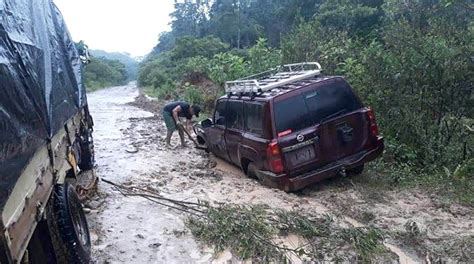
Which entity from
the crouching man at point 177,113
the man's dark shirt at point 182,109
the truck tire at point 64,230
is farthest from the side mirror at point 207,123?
the truck tire at point 64,230

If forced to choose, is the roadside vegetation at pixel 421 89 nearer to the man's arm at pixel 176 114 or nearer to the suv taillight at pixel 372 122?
the suv taillight at pixel 372 122

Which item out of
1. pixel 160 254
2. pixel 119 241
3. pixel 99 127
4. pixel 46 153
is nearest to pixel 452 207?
pixel 160 254

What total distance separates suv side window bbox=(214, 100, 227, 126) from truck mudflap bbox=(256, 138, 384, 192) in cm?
193

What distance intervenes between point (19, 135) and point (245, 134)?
14.7 ft

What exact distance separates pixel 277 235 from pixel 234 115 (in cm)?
Answer: 307

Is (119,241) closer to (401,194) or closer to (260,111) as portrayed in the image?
(260,111)

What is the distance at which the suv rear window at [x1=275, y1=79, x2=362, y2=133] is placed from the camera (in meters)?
6.12

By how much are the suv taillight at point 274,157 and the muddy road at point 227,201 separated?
0.36 m

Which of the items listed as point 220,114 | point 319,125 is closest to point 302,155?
point 319,125

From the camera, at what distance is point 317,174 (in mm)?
6129

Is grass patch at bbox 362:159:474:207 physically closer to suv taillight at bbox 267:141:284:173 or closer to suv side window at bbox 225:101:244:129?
suv taillight at bbox 267:141:284:173

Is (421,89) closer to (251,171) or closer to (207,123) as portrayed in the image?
(251,171)

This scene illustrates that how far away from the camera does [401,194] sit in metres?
6.02

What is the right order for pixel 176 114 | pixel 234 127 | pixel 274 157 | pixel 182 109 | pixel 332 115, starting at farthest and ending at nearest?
pixel 182 109 < pixel 176 114 < pixel 234 127 < pixel 332 115 < pixel 274 157
